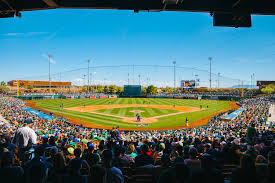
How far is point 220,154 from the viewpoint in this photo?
5016mm

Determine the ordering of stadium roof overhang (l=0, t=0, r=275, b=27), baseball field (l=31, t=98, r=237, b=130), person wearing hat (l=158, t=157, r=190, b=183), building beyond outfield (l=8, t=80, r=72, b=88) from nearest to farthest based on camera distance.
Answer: person wearing hat (l=158, t=157, r=190, b=183)
stadium roof overhang (l=0, t=0, r=275, b=27)
baseball field (l=31, t=98, r=237, b=130)
building beyond outfield (l=8, t=80, r=72, b=88)

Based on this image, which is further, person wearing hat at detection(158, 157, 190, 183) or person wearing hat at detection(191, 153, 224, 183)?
person wearing hat at detection(191, 153, 224, 183)

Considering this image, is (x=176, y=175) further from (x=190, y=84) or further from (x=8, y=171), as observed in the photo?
(x=190, y=84)

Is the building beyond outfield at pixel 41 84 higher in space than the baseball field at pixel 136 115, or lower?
higher

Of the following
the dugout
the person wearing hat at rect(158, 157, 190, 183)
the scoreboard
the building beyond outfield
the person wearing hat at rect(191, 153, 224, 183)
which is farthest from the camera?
the building beyond outfield

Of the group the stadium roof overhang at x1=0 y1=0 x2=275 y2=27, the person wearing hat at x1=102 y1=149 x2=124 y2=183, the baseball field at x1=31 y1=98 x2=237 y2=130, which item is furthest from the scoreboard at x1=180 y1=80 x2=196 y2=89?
the person wearing hat at x1=102 y1=149 x2=124 y2=183

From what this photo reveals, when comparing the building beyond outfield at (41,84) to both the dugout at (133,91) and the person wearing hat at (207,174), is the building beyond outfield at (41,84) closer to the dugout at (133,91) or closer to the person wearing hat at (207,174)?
the dugout at (133,91)

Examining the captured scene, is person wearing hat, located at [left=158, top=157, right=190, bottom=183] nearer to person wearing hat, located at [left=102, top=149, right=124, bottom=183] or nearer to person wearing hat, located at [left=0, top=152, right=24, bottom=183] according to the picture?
person wearing hat, located at [left=102, top=149, right=124, bottom=183]

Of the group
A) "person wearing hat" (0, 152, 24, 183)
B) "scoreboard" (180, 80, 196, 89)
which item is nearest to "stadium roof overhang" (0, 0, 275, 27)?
"person wearing hat" (0, 152, 24, 183)

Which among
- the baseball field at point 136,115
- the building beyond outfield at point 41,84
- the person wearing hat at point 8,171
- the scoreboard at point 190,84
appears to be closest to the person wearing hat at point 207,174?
the person wearing hat at point 8,171

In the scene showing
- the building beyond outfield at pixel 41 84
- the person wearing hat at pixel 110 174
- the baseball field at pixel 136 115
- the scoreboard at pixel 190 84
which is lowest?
the baseball field at pixel 136 115

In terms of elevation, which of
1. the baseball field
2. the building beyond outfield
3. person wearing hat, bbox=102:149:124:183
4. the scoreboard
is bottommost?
the baseball field

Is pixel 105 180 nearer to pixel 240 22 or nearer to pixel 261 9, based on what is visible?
pixel 240 22

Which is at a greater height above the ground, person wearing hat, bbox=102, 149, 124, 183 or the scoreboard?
the scoreboard
